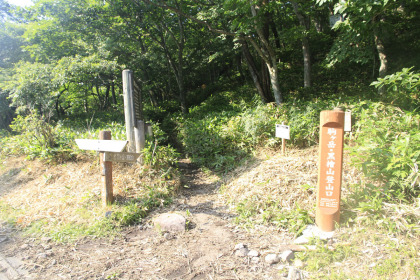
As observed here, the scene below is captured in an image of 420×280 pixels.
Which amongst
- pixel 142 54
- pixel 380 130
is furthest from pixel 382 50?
pixel 142 54

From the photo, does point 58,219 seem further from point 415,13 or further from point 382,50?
point 415,13

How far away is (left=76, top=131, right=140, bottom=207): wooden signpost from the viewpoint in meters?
4.08

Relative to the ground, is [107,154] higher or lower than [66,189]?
higher

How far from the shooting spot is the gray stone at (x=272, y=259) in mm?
2972

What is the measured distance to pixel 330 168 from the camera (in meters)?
3.26

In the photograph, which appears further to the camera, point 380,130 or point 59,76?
point 59,76

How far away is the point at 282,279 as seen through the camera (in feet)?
8.91

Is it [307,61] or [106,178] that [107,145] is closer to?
[106,178]

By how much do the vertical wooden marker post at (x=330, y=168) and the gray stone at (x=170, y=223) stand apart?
1912 mm

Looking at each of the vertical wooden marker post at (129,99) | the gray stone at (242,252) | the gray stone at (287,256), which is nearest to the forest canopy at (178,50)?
the vertical wooden marker post at (129,99)

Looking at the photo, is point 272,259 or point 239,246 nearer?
point 272,259

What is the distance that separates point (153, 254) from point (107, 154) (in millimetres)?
1771

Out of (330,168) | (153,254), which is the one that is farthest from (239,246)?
(330,168)

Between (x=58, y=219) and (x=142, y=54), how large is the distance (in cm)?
960
